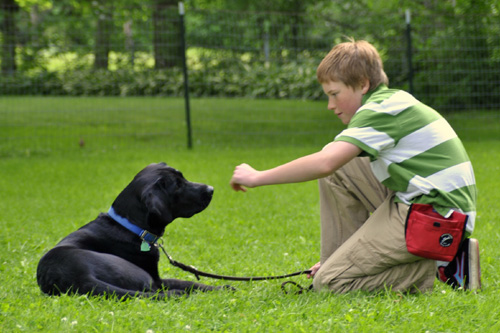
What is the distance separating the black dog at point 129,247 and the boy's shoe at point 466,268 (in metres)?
1.43

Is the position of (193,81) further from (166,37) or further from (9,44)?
(9,44)

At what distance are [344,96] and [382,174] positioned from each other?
481 mm

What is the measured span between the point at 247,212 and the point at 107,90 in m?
6.96

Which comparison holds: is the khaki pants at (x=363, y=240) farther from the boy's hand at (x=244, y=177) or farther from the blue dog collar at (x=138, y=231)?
the blue dog collar at (x=138, y=231)

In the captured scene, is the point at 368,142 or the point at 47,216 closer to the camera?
the point at 368,142

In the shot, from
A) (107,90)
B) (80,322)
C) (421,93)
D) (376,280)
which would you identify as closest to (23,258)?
(80,322)

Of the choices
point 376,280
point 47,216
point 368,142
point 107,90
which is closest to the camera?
point 368,142

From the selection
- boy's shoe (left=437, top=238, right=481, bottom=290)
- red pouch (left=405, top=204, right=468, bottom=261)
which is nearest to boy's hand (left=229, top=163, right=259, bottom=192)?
red pouch (left=405, top=204, right=468, bottom=261)

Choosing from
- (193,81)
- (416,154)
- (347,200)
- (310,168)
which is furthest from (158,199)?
(193,81)

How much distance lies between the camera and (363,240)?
11.5ft

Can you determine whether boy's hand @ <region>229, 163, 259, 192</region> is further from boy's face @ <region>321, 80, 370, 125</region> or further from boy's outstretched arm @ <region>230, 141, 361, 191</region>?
boy's face @ <region>321, 80, 370, 125</region>

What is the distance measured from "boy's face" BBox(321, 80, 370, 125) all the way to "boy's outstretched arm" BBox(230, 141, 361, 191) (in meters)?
0.40

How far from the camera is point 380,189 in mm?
3738

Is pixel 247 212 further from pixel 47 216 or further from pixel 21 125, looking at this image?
pixel 21 125
